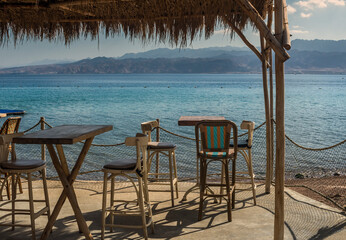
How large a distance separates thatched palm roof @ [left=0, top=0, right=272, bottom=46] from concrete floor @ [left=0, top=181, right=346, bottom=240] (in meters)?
1.96

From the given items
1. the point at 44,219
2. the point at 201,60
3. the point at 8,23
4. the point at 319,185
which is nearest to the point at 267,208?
the point at 44,219

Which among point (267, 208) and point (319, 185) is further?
point (319, 185)

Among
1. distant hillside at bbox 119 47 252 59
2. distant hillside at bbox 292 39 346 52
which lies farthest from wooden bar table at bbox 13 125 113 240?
distant hillside at bbox 292 39 346 52

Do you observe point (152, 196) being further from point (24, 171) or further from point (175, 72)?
point (175, 72)

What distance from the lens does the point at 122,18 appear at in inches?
193

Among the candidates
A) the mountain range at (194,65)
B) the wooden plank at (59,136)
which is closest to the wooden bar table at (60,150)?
the wooden plank at (59,136)

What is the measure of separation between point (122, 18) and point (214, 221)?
8.68 ft

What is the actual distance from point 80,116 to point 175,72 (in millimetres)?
102063

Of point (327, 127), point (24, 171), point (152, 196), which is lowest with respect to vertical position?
point (327, 127)

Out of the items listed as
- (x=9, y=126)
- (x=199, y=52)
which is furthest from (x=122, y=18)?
(x=199, y=52)

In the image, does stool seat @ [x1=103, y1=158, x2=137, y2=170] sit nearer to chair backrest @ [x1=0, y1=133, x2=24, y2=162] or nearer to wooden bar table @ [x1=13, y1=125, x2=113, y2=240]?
wooden bar table @ [x1=13, y1=125, x2=113, y2=240]

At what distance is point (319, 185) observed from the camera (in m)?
6.86

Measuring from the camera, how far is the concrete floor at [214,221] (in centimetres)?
344

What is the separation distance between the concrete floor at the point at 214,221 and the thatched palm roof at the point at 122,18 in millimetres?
1964
